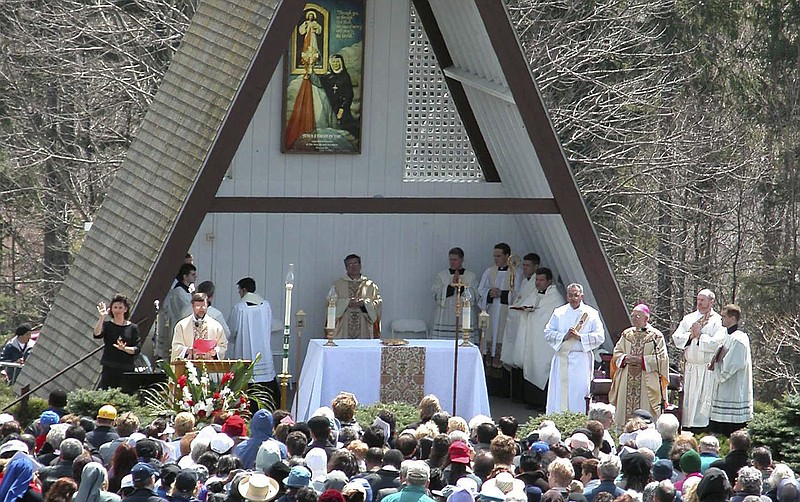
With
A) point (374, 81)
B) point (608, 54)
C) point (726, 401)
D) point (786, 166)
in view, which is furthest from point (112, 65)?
point (726, 401)

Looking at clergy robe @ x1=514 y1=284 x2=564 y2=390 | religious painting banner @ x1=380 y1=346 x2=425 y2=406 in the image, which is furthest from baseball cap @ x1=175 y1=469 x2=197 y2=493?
clergy robe @ x1=514 y1=284 x2=564 y2=390

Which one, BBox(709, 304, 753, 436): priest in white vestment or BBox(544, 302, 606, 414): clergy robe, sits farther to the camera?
BBox(544, 302, 606, 414): clergy robe

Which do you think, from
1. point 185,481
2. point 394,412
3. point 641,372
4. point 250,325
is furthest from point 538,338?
point 185,481

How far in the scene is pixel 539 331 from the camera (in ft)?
61.6

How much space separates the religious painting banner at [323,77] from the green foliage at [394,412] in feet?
13.8

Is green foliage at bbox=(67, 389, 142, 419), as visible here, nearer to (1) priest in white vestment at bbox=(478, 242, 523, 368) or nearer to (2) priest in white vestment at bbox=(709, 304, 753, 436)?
(1) priest in white vestment at bbox=(478, 242, 523, 368)

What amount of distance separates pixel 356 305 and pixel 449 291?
1.18 meters

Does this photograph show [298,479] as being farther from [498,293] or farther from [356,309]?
[498,293]

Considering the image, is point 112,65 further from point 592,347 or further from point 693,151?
point 592,347

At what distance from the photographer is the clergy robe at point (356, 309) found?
19.0 metres

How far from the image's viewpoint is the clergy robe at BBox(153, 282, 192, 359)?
18.1 meters

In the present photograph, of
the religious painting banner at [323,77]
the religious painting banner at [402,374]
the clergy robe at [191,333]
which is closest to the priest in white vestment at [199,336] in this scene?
the clergy robe at [191,333]

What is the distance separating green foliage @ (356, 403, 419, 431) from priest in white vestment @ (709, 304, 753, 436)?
3.29m

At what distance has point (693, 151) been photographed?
30.9 meters
